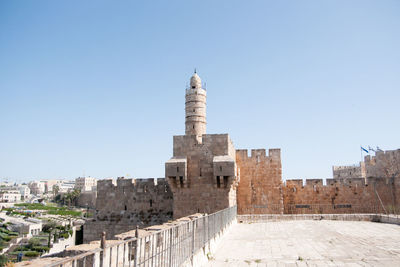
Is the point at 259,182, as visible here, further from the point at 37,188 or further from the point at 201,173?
the point at 37,188

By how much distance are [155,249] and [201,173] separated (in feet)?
29.1

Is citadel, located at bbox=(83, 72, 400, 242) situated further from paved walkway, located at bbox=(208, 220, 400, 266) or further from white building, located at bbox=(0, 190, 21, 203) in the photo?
white building, located at bbox=(0, 190, 21, 203)

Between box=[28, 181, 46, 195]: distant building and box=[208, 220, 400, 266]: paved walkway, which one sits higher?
box=[208, 220, 400, 266]: paved walkway

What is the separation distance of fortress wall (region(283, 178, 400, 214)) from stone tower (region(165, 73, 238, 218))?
5.42m

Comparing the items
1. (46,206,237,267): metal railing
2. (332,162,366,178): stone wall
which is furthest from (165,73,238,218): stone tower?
(332,162,366,178): stone wall

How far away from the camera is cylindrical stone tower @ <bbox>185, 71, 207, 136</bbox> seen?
77.8 feet

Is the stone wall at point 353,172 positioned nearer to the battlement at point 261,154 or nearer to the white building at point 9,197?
the battlement at point 261,154

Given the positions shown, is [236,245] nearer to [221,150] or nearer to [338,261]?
[338,261]

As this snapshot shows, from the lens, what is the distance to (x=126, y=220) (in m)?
16.1

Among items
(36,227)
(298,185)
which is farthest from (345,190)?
(36,227)

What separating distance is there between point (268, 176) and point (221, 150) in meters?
4.78

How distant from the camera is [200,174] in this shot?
12.8 m

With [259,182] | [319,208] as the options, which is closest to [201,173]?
[259,182]

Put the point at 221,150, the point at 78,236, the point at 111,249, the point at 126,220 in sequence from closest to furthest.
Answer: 1. the point at 111,249
2. the point at 221,150
3. the point at 126,220
4. the point at 78,236
